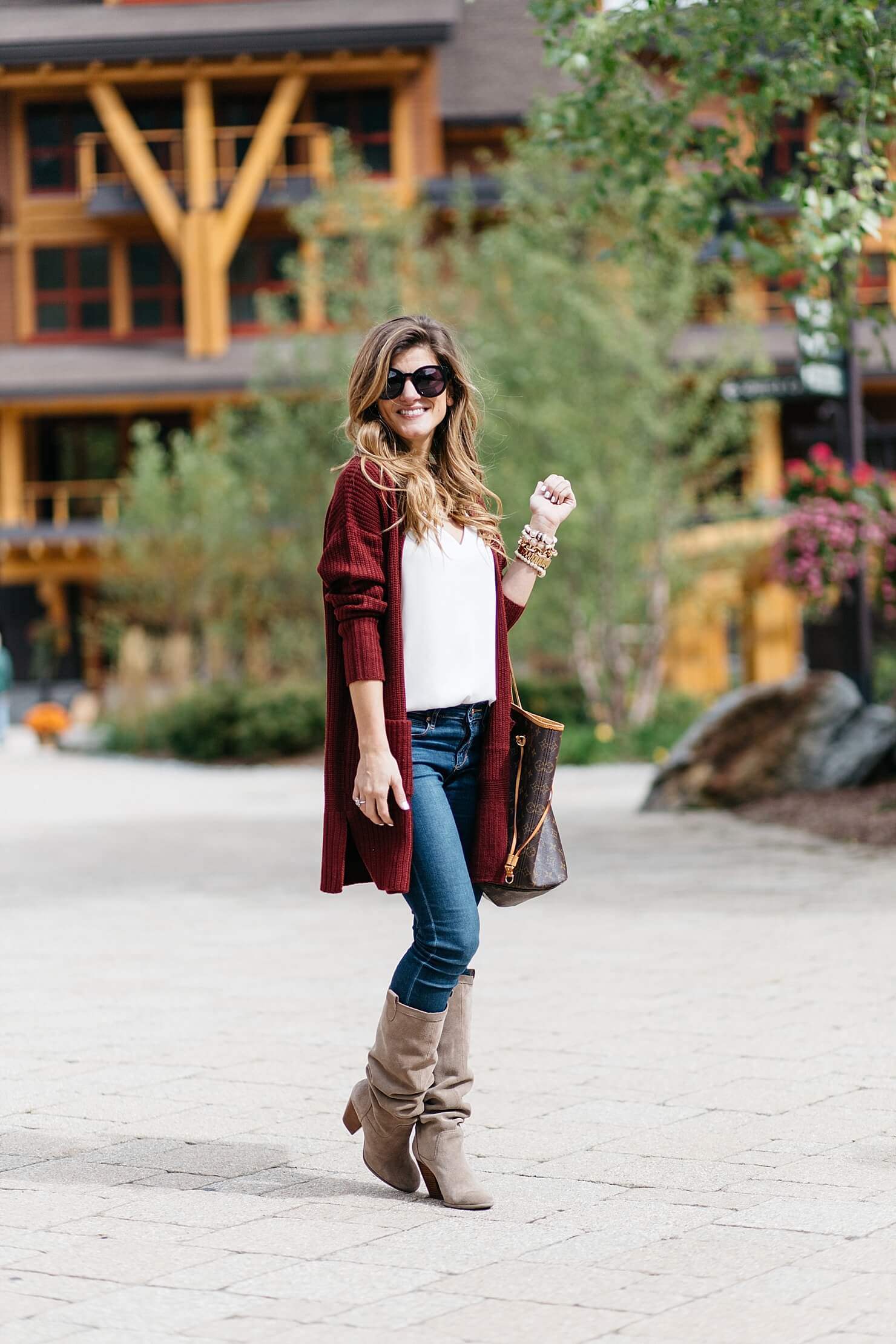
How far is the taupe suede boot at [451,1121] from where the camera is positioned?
4613 millimetres

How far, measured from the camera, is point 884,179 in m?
9.87

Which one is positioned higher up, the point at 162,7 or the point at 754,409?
the point at 162,7

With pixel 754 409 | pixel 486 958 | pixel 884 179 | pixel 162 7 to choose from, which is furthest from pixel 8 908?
pixel 162 7

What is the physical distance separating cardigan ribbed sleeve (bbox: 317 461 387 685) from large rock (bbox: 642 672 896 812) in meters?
9.69

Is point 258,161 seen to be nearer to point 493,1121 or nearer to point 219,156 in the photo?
point 219,156

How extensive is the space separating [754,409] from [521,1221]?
20.3 m

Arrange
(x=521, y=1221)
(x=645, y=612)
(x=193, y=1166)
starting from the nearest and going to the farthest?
(x=521, y=1221) < (x=193, y=1166) < (x=645, y=612)

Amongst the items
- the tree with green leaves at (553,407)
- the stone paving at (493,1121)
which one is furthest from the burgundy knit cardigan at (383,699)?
the tree with green leaves at (553,407)

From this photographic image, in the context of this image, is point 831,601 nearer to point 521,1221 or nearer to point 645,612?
point 645,612

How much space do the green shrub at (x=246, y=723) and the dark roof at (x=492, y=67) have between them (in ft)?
69.3

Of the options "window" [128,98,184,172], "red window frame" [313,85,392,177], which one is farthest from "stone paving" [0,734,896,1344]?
"window" [128,98,184,172]

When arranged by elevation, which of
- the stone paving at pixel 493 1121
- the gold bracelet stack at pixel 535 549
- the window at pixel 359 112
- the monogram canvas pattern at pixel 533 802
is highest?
the window at pixel 359 112

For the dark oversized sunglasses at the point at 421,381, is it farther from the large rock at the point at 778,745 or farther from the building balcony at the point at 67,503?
the building balcony at the point at 67,503

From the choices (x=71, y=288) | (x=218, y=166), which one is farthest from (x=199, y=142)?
(x=71, y=288)
